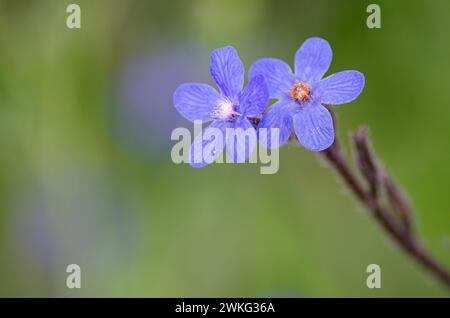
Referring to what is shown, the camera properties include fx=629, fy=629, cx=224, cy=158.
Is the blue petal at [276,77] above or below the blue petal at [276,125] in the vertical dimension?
above

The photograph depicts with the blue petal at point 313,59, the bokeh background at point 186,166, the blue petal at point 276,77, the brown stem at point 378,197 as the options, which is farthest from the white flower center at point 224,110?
the bokeh background at point 186,166

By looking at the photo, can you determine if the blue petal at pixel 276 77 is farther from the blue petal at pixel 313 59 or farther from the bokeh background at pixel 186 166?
the bokeh background at pixel 186 166

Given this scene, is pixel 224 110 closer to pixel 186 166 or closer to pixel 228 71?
pixel 228 71

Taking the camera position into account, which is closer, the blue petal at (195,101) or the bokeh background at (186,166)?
the blue petal at (195,101)

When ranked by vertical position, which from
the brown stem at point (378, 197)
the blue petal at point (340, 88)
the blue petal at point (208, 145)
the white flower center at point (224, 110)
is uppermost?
the blue petal at point (340, 88)

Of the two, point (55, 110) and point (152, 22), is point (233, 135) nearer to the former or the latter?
point (55, 110)

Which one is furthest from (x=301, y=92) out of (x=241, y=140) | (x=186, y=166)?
(x=186, y=166)

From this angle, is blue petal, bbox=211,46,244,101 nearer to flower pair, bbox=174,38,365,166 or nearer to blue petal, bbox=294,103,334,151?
flower pair, bbox=174,38,365,166
